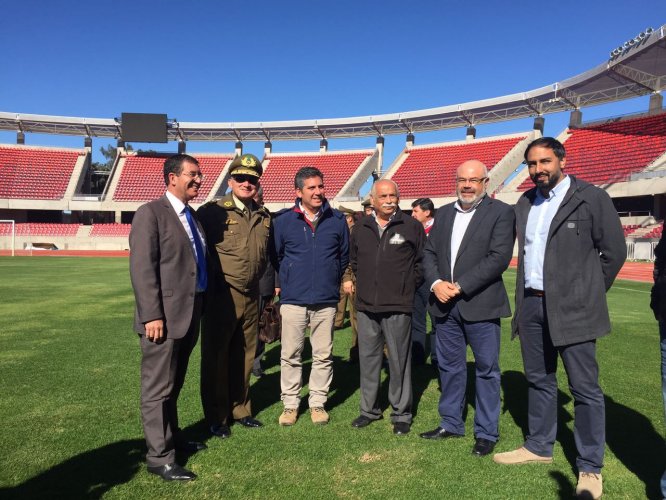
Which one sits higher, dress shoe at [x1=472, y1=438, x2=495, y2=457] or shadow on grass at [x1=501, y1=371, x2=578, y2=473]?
dress shoe at [x1=472, y1=438, x2=495, y2=457]

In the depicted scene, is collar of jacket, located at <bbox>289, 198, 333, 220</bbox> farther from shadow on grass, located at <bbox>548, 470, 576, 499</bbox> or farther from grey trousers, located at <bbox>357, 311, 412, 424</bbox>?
shadow on grass, located at <bbox>548, 470, 576, 499</bbox>

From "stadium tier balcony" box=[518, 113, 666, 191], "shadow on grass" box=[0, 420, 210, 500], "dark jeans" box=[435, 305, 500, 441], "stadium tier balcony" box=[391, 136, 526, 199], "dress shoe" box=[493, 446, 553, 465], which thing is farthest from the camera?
"stadium tier balcony" box=[391, 136, 526, 199]

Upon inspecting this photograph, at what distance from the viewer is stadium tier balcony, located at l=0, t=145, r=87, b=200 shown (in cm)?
3794

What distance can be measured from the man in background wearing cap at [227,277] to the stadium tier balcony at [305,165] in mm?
33774

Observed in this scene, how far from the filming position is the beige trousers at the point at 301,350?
12.8ft

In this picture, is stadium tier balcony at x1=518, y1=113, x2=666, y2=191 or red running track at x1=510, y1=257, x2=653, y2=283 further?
stadium tier balcony at x1=518, y1=113, x2=666, y2=191

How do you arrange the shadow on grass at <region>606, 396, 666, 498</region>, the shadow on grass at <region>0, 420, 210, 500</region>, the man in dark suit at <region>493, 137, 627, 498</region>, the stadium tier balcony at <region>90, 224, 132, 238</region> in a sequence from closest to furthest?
the shadow on grass at <region>0, 420, 210, 500</region>
the man in dark suit at <region>493, 137, 627, 498</region>
the shadow on grass at <region>606, 396, 666, 498</region>
the stadium tier balcony at <region>90, 224, 132, 238</region>

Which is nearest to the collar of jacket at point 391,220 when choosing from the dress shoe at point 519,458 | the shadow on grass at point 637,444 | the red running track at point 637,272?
the dress shoe at point 519,458

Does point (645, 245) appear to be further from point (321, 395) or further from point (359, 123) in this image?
point (359, 123)

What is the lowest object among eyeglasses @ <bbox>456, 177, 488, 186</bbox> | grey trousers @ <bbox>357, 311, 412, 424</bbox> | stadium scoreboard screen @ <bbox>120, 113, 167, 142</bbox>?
grey trousers @ <bbox>357, 311, 412, 424</bbox>

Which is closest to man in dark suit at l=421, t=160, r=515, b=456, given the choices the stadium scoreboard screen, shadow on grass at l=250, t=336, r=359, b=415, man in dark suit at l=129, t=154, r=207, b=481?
shadow on grass at l=250, t=336, r=359, b=415

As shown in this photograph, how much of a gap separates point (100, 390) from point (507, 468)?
3.79 metres

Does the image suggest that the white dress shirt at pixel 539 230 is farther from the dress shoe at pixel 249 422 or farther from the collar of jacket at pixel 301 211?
the dress shoe at pixel 249 422

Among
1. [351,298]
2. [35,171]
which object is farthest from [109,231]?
[351,298]
